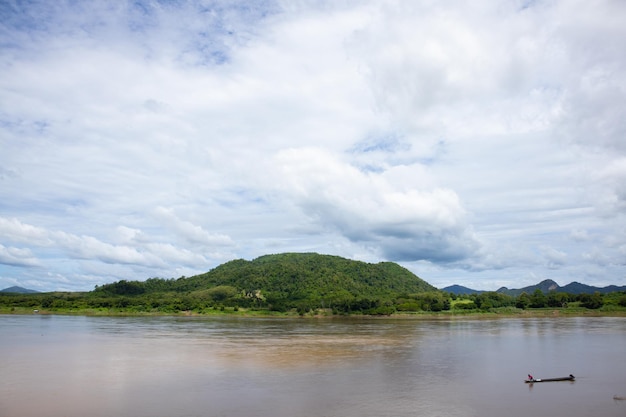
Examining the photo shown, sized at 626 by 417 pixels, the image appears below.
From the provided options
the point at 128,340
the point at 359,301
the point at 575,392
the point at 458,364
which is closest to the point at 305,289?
the point at 359,301

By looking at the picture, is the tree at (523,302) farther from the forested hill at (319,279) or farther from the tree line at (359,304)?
the forested hill at (319,279)

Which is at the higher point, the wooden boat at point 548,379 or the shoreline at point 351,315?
the wooden boat at point 548,379

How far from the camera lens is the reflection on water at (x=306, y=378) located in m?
18.6

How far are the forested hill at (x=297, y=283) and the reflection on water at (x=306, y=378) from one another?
252 feet

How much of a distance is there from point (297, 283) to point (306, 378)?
12338 cm

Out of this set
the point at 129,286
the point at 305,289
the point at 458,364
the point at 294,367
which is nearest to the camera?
the point at 294,367

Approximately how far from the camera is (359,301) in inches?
4168

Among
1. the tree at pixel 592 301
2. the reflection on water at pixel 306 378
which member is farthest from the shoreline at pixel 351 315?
the reflection on water at pixel 306 378

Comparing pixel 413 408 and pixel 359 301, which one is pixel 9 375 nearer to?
pixel 413 408

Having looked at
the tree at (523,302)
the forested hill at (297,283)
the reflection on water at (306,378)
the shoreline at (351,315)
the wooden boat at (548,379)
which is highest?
the forested hill at (297,283)

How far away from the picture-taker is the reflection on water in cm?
1859

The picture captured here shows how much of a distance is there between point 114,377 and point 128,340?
2024 cm

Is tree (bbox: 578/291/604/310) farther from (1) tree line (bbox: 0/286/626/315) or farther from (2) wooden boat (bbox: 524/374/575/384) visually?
(2) wooden boat (bbox: 524/374/575/384)

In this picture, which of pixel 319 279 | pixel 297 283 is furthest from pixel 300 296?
pixel 319 279
